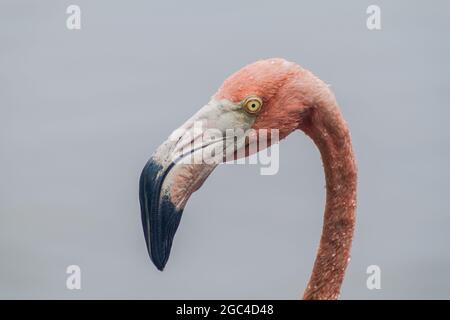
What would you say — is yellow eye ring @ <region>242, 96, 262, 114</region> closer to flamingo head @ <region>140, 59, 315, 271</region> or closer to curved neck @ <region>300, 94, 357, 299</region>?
flamingo head @ <region>140, 59, 315, 271</region>

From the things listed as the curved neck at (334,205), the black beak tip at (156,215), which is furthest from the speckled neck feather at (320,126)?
the black beak tip at (156,215)

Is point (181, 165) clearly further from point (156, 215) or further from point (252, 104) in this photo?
point (252, 104)

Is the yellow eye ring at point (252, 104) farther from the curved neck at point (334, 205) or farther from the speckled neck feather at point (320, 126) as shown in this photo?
the curved neck at point (334, 205)

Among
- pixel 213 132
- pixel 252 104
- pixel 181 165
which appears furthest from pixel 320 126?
pixel 181 165

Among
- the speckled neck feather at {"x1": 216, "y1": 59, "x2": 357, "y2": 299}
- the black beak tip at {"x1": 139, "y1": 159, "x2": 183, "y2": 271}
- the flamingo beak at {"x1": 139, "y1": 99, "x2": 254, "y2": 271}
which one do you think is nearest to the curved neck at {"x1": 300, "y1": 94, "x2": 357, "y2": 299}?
the speckled neck feather at {"x1": 216, "y1": 59, "x2": 357, "y2": 299}

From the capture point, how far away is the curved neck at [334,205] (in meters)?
3.28

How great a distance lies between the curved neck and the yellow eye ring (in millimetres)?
190

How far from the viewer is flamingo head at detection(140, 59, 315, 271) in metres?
3.16

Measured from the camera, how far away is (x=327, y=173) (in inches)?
132

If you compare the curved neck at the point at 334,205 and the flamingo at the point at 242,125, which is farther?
the curved neck at the point at 334,205

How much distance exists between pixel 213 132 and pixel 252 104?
164 millimetres

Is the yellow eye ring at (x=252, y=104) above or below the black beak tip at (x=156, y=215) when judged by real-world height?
above

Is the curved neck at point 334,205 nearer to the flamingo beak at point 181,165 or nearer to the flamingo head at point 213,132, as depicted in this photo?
the flamingo head at point 213,132

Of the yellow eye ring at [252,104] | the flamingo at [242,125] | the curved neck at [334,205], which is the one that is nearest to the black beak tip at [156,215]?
the flamingo at [242,125]
